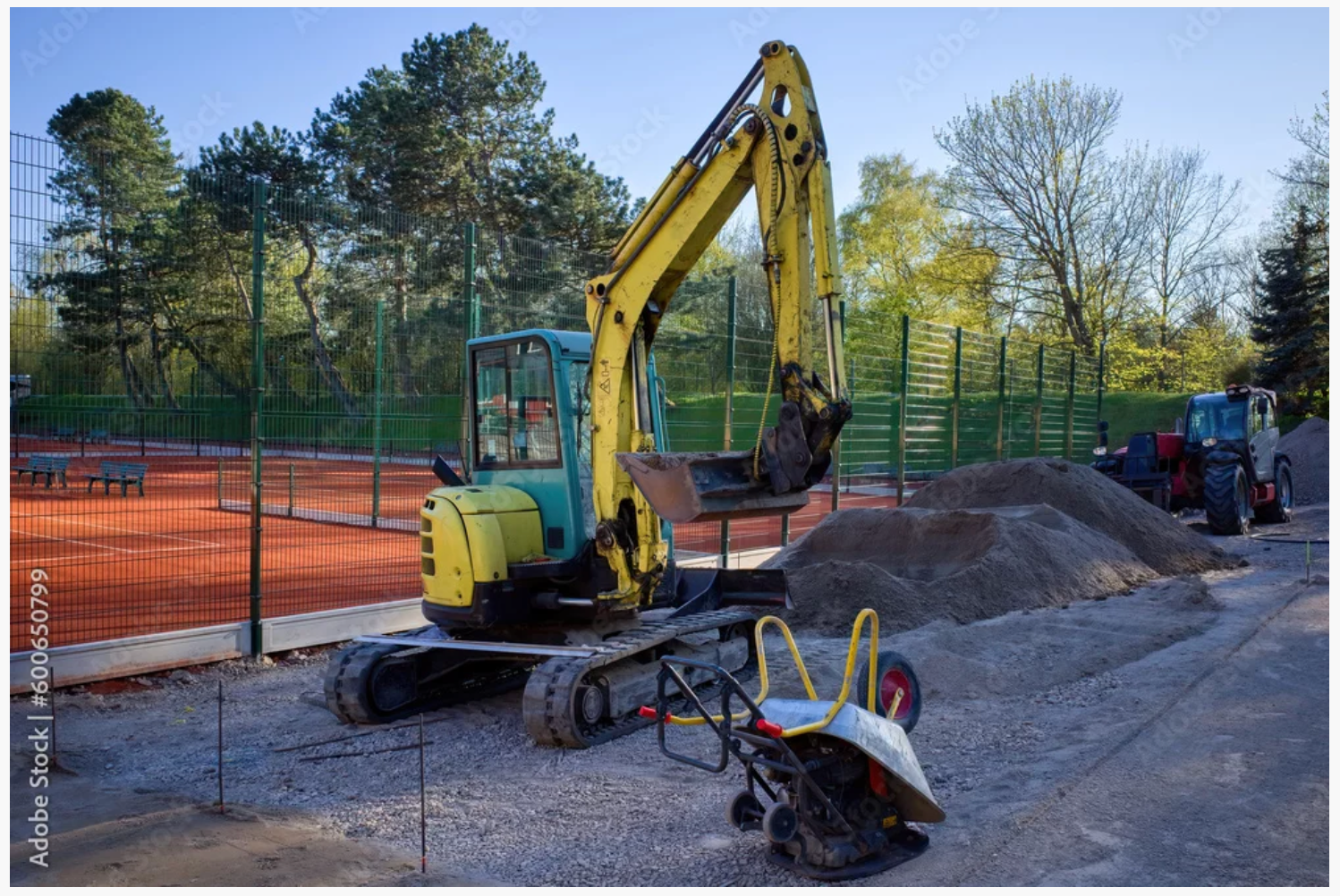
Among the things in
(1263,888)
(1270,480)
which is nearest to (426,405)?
(1263,888)

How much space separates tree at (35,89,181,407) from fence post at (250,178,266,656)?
24.4 inches

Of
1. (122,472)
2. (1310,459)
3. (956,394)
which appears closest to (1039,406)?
(956,394)

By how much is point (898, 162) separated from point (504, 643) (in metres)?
42.9

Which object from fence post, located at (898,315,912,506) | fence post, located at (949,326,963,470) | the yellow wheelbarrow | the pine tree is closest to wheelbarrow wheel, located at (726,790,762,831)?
the yellow wheelbarrow

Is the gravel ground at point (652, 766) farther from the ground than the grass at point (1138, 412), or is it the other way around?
the grass at point (1138, 412)

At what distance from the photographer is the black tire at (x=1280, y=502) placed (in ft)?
62.5

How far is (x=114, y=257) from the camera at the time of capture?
782 cm

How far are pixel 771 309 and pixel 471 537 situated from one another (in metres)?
2.41

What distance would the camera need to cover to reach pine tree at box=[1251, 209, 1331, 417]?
1139 inches

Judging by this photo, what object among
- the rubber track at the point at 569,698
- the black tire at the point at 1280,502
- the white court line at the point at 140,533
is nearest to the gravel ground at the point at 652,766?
the rubber track at the point at 569,698

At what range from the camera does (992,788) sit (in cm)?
516

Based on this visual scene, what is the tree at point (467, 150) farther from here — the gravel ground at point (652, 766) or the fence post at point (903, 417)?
the gravel ground at point (652, 766)

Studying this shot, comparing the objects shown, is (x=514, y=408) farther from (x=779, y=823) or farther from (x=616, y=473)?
(x=779, y=823)

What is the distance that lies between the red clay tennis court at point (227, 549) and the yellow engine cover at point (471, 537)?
7.11ft
